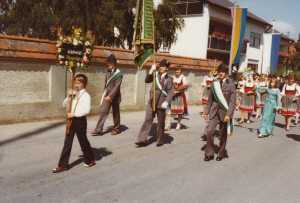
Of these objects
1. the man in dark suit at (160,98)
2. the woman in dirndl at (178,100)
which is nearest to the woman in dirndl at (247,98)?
the woman in dirndl at (178,100)

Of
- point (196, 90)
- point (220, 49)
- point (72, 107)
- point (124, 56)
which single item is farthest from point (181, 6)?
point (72, 107)

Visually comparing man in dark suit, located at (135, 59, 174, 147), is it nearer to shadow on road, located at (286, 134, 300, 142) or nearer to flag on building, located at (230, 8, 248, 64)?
shadow on road, located at (286, 134, 300, 142)

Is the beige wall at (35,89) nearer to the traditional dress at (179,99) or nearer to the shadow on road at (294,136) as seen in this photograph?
the traditional dress at (179,99)

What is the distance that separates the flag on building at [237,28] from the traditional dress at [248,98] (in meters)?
12.0

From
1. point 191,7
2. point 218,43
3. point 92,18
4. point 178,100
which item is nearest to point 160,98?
point 178,100

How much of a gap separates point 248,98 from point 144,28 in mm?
6272

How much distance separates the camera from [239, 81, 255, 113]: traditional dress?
38.1ft

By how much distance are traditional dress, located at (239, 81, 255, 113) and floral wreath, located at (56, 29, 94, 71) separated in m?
7.68

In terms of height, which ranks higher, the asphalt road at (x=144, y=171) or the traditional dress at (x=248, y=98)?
the traditional dress at (x=248, y=98)

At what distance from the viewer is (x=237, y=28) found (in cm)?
2355

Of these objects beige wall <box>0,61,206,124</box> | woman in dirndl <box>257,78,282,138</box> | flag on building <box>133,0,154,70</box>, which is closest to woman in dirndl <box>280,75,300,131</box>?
woman in dirndl <box>257,78,282,138</box>

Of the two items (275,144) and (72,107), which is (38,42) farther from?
(275,144)

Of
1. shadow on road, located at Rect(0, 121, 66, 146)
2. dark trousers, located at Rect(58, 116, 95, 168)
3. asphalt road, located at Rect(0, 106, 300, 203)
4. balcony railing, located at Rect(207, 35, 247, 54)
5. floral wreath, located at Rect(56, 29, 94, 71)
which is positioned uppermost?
balcony railing, located at Rect(207, 35, 247, 54)

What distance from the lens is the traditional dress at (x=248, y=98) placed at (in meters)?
11.6
